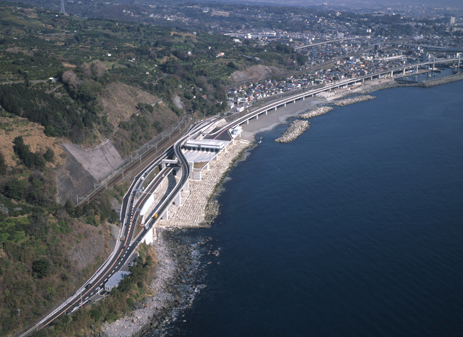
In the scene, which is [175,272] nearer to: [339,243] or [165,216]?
[165,216]

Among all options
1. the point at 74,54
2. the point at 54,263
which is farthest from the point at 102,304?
the point at 74,54

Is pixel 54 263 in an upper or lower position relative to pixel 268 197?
upper

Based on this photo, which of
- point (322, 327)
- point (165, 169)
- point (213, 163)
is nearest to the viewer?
point (322, 327)

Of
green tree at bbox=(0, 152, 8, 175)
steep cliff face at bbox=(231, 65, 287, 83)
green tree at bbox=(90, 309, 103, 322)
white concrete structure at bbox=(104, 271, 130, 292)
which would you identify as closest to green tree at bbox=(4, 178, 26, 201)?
green tree at bbox=(0, 152, 8, 175)

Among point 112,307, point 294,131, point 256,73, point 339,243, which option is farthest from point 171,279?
point 256,73

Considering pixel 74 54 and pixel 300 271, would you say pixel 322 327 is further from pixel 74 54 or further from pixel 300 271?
pixel 74 54

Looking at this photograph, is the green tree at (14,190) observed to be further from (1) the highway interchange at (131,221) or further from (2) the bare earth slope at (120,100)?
(2) the bare earth slope at (120,100)
